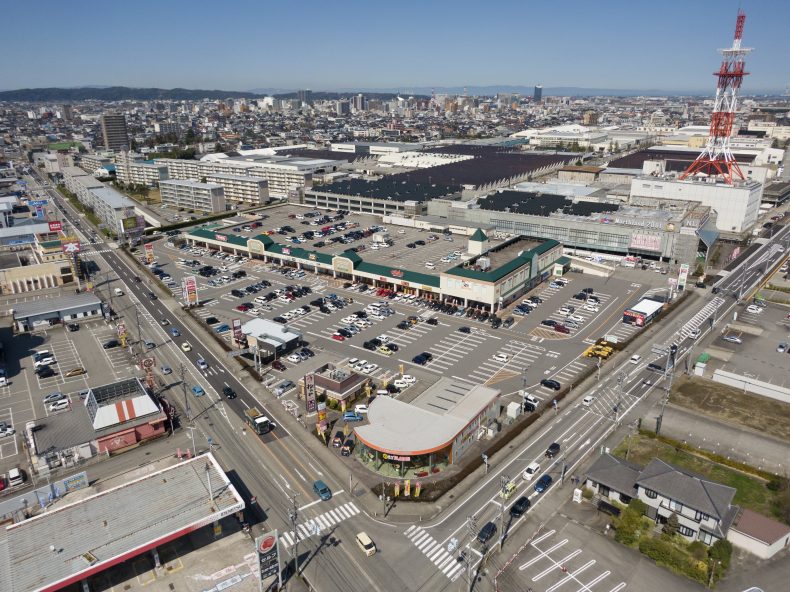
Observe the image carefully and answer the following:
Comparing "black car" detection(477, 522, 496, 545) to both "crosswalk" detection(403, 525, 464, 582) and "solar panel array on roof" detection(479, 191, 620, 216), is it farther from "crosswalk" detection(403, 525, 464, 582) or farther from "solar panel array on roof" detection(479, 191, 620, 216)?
"solar panel array on roof" detection(479, 191, 620, 216)

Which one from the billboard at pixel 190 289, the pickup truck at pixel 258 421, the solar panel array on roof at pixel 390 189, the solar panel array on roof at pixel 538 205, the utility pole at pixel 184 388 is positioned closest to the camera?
the pickup truck at pixel 258 421

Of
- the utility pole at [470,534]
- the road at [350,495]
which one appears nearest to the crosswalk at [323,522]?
the road at [350,495]

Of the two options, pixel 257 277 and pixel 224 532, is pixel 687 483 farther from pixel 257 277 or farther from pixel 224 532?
pixel 257 277

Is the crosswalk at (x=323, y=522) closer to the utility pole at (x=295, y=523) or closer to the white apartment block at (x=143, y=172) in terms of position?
the utility pole at (x=295, y=523)

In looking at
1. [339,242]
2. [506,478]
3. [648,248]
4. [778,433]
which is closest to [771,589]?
[506,478]

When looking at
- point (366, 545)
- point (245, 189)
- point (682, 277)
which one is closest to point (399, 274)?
point (682, 277)

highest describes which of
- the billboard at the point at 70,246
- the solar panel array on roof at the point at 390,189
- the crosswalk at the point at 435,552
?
the solar panel array on roof at the point at 390,189

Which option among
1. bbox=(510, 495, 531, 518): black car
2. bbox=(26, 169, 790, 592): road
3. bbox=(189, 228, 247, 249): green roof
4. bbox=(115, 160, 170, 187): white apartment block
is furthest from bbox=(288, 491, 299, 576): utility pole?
bbox=(115, 160, 170, 187): white apartment block
